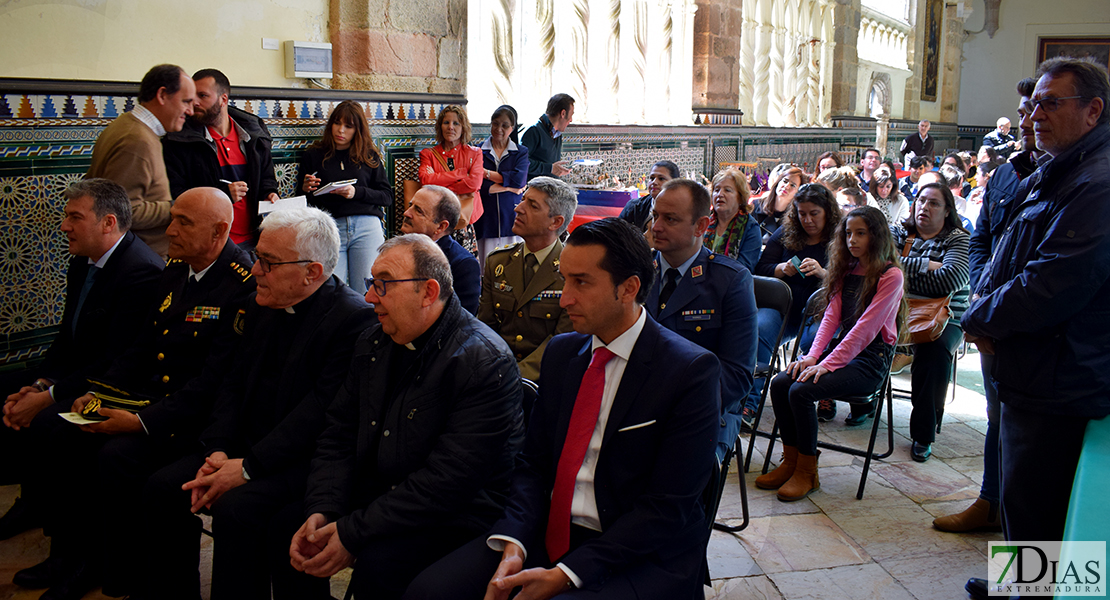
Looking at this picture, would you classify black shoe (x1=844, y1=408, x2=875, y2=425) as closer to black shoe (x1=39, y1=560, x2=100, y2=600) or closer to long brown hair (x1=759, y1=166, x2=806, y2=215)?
long brown hair (x1=759, y1=166, x2=806, y2=215)

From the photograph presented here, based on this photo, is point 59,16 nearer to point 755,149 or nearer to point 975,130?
point 755,149

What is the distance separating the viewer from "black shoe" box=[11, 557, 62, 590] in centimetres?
286

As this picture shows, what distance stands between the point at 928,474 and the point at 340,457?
3.01m

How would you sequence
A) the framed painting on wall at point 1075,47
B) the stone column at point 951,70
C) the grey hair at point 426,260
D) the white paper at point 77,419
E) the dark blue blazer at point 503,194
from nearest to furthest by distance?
the grey hair at point 426,260
the white paper at point 77,419
the dark blue blazer at point 503,194
the stone column at point 951,70
the framed painting on wall at point 1075,47

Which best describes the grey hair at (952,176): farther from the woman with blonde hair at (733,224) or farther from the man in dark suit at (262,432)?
the man in dark suit at (262,432)

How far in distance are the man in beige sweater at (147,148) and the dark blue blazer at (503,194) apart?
108 inches

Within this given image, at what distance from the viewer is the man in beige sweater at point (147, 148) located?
3701mm

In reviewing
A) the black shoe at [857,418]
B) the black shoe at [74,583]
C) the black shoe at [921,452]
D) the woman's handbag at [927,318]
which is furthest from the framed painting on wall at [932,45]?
the black shoe at [74,583]

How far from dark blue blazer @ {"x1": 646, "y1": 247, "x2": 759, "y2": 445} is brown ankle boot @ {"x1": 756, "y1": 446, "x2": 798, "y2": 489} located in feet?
3.30

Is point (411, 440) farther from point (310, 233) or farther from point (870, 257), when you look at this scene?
point (870, 257)

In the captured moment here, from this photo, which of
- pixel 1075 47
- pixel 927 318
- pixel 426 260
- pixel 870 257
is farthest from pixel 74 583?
pixel 1075 47

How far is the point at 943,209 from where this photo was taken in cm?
445

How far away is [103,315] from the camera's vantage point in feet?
10.3

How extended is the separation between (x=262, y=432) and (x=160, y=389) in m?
0.56
